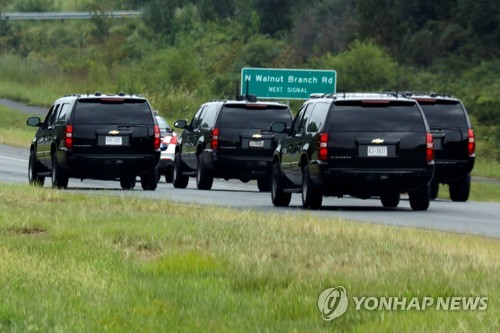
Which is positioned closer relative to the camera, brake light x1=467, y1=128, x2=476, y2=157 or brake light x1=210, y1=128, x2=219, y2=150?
brake light x1=467, y1=128, x2=476, y2=157

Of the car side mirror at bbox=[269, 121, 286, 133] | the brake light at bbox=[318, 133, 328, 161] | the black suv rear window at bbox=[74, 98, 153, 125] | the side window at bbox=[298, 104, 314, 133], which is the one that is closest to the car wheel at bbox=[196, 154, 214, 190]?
the black suv rear window at bbox=[74, 98, 153, 125]

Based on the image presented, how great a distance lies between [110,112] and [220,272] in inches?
646

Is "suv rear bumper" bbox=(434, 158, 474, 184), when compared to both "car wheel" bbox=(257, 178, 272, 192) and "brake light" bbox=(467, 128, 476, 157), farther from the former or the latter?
"car wheel" bbox=(257, 178, 272, 192)

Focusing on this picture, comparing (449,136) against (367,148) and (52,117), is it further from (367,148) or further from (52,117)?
(52,117)

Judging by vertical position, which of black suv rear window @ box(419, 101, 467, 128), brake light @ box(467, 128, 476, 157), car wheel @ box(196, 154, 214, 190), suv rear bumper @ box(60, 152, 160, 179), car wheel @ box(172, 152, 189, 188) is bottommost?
car wheel @ box(172, 152, 189, 188)

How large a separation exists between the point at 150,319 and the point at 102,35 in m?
114

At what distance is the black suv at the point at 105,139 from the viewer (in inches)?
1116

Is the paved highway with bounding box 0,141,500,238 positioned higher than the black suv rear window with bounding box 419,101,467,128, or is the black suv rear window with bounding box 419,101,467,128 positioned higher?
the black suv rear window with bounding box 419,101,467,128

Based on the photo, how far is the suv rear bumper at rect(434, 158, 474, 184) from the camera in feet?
91.9

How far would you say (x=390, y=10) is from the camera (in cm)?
9131

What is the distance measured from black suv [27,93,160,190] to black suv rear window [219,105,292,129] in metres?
2.77

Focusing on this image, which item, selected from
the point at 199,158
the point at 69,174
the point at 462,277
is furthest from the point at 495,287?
the point at 199,158

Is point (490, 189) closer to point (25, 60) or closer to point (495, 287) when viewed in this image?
point (495, 287)

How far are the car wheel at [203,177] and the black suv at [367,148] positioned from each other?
27.5 ft
